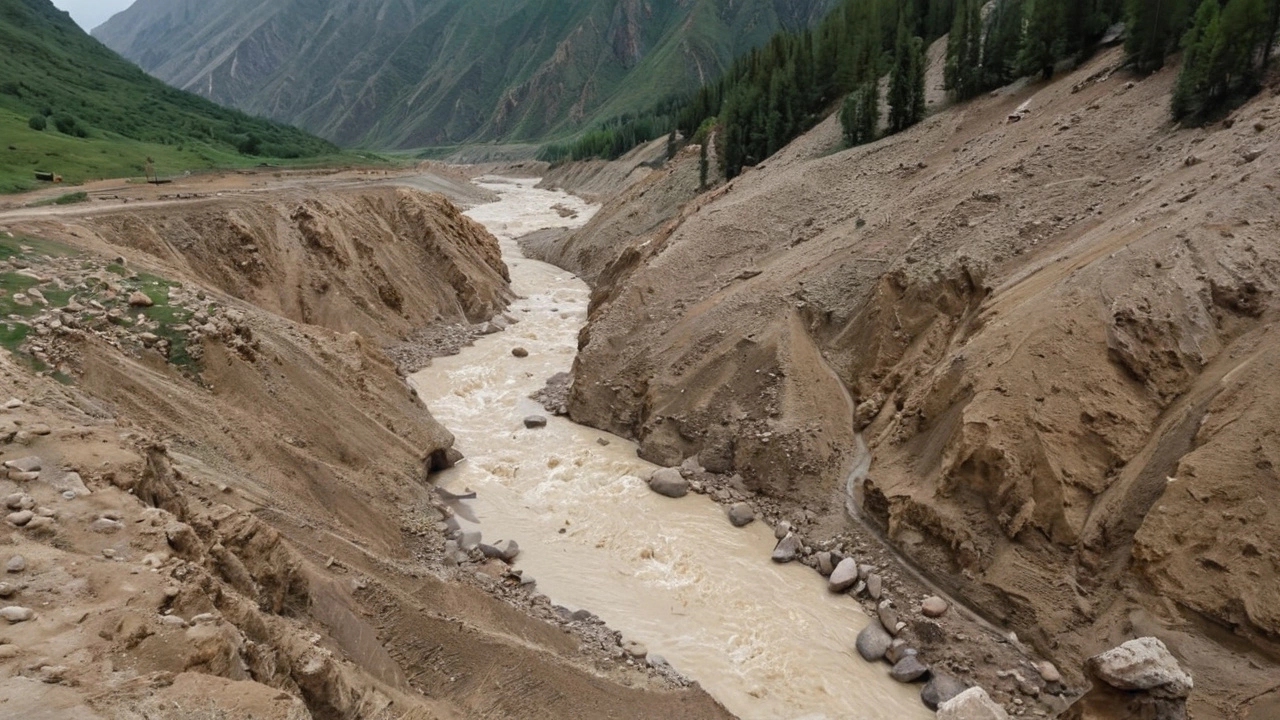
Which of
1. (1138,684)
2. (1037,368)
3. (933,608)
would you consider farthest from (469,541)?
(1037,368)

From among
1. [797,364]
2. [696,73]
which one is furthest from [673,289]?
[696,73]

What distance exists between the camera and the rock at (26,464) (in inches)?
306

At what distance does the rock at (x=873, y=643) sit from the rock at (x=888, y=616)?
131 millimetres

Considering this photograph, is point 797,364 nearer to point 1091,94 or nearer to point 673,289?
point 673,289

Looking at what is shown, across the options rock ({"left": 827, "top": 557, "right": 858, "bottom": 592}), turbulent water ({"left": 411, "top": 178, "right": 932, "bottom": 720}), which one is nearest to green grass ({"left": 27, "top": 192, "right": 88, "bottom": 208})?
turbulent water ({"left": 411, "top": 178, "right": 932, "bottom": 720})

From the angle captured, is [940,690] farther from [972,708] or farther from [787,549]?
[787,549]

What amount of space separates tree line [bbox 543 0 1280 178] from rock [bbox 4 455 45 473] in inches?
1056

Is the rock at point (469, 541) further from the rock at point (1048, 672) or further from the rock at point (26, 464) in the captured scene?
the rock at point (1048, 672)

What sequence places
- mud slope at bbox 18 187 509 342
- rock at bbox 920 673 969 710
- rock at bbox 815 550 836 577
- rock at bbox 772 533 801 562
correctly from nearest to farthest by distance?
rock at bbox 920 673 969 710 → rock at bbox 815 550 836 577 → rock at bbox 772 533 801 562 → mud slope at bbox 18 187 509 342

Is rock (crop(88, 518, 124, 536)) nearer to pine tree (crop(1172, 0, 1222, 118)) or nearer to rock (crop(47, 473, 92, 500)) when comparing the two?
rock (crop(47, 473, 92, 500))

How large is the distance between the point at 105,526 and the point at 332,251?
25601 mm

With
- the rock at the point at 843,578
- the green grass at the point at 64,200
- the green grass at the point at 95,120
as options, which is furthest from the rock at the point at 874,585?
the green grass at the point at 95,120

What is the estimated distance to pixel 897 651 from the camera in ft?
42.4

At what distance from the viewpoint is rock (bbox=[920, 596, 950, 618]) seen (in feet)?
44.2
